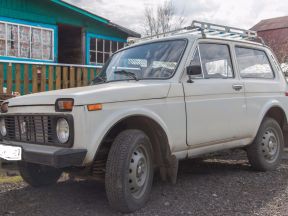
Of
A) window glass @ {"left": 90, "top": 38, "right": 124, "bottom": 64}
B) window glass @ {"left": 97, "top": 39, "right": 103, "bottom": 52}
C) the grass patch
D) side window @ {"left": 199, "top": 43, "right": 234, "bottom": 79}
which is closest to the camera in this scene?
side window @ {"left": 199, "top": 43, "right": 234, "bottom": 79}

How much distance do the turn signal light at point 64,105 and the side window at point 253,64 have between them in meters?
2.88

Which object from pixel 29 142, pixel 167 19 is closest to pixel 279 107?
pixel 29 142

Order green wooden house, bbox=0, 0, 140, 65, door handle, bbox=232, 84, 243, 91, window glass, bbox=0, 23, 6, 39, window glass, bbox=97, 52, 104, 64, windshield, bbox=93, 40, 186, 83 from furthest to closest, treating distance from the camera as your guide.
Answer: window glass, bbox=97, 52, 104, 64
green wooden house, bbox=0, 0, 140, 65
window glass, bbox=0, 23, 6, 39
door handle, bbox=232, 84, 243, 91
windshield, bbox=93, 40, 186, 83

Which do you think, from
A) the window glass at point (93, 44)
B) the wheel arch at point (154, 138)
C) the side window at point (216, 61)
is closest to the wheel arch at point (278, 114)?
the side window at point (216, 61)

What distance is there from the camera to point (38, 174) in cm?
500

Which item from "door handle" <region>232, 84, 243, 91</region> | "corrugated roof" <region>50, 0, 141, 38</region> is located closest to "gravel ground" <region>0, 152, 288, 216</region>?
"door handle" <region>232, 84, 243, 91</region>

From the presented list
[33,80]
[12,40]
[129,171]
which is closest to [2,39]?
[12,40]

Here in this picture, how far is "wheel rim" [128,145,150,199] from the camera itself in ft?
13.3

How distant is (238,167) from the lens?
6312 mm

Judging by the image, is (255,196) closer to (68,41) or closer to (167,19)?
(68,41)

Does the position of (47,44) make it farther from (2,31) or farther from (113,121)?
(113,121)

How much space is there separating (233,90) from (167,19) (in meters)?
30.4

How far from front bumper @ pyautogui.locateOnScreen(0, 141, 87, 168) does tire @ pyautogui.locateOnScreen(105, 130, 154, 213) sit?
39 cm

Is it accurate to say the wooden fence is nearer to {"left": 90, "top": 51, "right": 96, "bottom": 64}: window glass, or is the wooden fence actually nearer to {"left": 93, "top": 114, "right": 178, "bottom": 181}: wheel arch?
{"left": 93, "top": 114, "right": 178, "bottom": 181}: wheel arch
